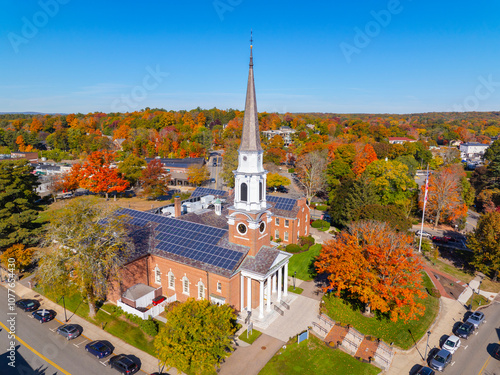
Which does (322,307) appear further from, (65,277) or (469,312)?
(65,277)

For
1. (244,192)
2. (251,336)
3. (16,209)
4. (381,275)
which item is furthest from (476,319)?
(16,209)

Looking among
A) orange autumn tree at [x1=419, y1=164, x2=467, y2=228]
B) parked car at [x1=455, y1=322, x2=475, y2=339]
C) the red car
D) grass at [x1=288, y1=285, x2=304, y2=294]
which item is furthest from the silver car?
the red car

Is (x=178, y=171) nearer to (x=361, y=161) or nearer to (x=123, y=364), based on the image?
(x=361, y=161)

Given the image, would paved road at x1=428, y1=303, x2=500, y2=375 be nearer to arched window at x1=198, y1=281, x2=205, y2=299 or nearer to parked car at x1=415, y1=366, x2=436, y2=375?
parked car at x1=415, y1=366, x2=436, y2=375

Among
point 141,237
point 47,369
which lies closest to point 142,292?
point 141,237

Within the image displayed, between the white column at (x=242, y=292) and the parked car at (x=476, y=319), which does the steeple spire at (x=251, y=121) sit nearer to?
the white column at (x=242, y=292)

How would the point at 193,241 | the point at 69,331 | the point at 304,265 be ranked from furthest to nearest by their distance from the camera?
the point at 304,265 < the point at 193,241 < the point at 69,331

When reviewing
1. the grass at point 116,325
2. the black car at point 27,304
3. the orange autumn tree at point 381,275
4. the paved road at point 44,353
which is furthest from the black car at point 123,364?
the orange autumn tree at point 381,275
